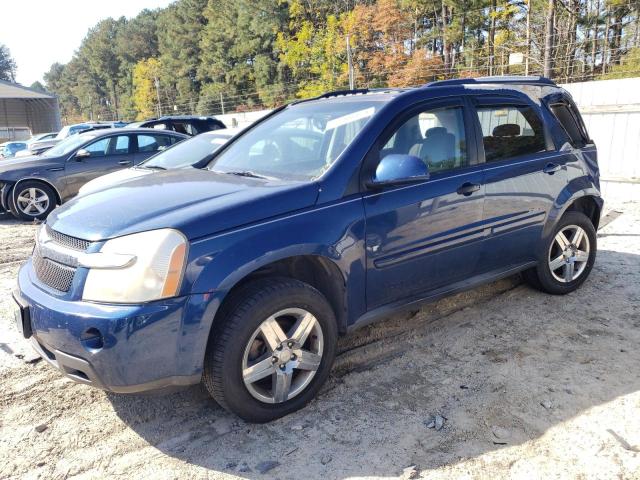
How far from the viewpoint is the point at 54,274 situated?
2.61m

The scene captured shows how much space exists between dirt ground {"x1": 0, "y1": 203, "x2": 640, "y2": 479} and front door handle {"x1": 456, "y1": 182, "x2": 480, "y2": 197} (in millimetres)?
1093

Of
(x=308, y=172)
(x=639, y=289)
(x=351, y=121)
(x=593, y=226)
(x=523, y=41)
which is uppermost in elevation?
(x=523, y=41)

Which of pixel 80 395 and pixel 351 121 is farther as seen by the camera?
pixel 351 121

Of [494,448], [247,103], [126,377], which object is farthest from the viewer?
[247,103]

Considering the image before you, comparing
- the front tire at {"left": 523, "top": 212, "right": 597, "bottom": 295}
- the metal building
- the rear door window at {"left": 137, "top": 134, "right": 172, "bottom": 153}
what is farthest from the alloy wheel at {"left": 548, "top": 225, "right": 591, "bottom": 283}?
the metal building

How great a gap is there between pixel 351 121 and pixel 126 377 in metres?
2.06

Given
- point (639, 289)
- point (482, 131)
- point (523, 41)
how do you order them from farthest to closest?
point (523, 41)
point (639, 289)
point (482, 131)

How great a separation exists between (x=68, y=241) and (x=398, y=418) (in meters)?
2.00

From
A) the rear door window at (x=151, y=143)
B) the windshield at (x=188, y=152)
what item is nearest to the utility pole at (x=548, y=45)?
the rear door window at (x=151, y=143)

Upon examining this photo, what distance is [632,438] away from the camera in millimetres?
2568

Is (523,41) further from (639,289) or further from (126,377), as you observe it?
(126,377)

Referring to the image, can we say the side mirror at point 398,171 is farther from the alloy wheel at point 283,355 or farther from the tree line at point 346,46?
the tree line at point 346,46

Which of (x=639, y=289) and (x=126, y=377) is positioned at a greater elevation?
(x=126, y=377)

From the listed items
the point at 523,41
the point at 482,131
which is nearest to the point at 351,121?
the point at 482,131
